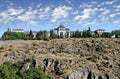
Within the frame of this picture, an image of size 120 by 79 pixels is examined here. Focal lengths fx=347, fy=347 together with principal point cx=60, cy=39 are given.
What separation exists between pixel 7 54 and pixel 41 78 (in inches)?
402

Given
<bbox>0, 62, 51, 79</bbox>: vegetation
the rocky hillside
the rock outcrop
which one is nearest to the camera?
the rock outcrop

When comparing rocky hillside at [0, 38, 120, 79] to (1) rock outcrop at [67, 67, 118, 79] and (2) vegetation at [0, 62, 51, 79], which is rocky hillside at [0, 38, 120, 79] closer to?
(1) rock outcrop at [67, 67, 118, 79]

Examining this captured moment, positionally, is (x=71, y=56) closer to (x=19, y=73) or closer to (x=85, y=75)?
(x=85, y=75)

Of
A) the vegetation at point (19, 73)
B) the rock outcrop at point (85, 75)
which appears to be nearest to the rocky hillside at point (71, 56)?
the rock outcrop at point (85, 75)

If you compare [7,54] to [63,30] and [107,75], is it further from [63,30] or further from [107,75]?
[63,30]

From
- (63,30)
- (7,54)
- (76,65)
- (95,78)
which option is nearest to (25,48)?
(7,54)

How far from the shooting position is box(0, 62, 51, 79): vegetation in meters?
45.0

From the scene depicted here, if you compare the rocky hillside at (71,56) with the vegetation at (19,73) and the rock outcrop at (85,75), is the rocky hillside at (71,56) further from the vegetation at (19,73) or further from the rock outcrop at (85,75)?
the vegetation at (19,73)

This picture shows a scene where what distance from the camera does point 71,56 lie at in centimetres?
5200

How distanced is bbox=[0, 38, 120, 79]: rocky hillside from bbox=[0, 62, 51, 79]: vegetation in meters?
1.09

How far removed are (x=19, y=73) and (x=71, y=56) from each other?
9.11 metres

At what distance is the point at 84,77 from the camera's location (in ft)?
148

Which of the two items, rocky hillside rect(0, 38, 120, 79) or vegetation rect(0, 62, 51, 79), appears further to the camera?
rocky hillside rect(0, 38, 120, 79)

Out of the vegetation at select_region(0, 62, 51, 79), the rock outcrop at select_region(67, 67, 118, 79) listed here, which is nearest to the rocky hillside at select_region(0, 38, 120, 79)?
the rock outcrop at select_region(67, 67, 118, 79)
